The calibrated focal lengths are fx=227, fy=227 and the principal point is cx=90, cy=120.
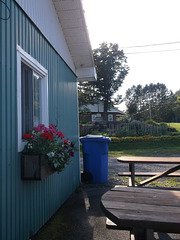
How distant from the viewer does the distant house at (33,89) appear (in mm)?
2512

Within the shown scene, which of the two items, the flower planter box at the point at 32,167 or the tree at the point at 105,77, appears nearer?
the flower planter box at the point at 32,167

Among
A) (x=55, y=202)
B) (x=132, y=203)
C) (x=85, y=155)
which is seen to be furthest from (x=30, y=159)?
(x=85, y=155)

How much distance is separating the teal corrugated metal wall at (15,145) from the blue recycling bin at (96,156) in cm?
189

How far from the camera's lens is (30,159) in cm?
279

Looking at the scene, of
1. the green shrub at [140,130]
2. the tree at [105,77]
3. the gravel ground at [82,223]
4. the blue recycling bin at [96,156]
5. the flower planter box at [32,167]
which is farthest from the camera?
the tree at [105,77]

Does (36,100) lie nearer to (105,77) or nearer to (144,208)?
(144,208)

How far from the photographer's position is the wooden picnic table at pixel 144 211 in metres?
1.58

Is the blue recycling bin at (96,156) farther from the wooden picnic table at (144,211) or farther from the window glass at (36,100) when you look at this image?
the wooden picnic table at (144,211)

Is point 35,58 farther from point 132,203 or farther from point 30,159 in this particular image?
point 132,203

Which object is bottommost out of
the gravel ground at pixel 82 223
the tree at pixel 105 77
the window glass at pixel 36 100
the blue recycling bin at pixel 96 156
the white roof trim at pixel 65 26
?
the gravel ground at pixel 82 223

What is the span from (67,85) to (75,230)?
3252mm

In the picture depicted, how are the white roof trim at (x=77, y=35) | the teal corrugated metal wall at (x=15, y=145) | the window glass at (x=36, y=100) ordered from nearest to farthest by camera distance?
the teal corrugated metal wall at (x=15, y=145)
the window glass at (x=36, y=100)
the white roof trim at (x=77, y=35)

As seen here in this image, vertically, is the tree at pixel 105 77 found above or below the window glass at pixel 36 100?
above

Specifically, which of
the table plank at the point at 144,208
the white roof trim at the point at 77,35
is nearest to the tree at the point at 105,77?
the white roof trim at the point at 77,35
